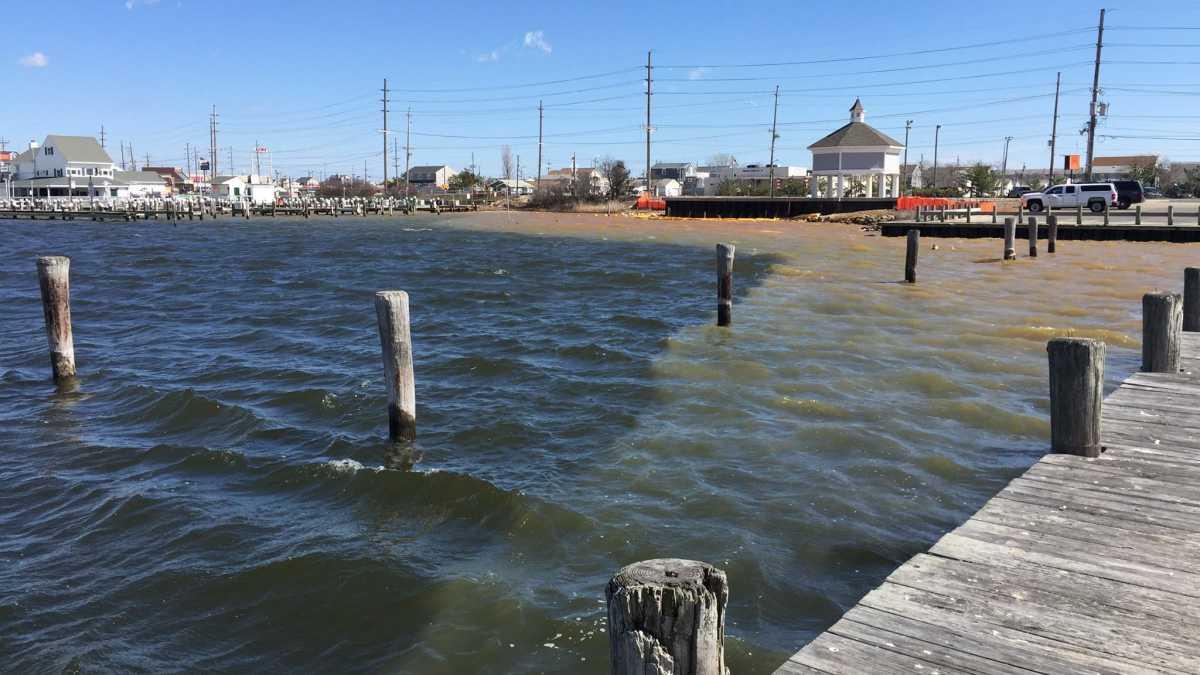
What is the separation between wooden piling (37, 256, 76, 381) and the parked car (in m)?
50.4

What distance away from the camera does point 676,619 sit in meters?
3.36

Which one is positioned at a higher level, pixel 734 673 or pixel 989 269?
pixel 989 269

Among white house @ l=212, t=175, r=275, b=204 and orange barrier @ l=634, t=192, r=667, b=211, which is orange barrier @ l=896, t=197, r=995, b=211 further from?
white house @ l=212, t=175, r=275, b=204

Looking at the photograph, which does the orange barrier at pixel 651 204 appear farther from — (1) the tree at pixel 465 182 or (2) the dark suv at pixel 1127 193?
(1) the tree at pixel 465 182

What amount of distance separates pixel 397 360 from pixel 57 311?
25.7 ft

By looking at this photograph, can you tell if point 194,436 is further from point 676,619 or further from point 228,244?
point 228,244

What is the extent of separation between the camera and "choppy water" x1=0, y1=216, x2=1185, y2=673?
6.74 meters

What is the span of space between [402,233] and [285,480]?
58.0 meters

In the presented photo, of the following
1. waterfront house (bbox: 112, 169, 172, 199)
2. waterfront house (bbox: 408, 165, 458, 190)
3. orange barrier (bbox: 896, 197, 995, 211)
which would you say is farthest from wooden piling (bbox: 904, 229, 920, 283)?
waterfront house (bbox: 408, 165, 458, 190)

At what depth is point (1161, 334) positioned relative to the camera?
10.2 meters

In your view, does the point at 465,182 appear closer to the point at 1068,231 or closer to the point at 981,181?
the point at 981,181

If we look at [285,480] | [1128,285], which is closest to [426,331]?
[285,480]

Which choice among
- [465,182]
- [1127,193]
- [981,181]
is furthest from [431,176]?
[1127,193]

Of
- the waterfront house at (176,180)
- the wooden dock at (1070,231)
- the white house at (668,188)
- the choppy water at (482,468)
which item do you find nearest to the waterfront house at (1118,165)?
the white house at (668,188)
